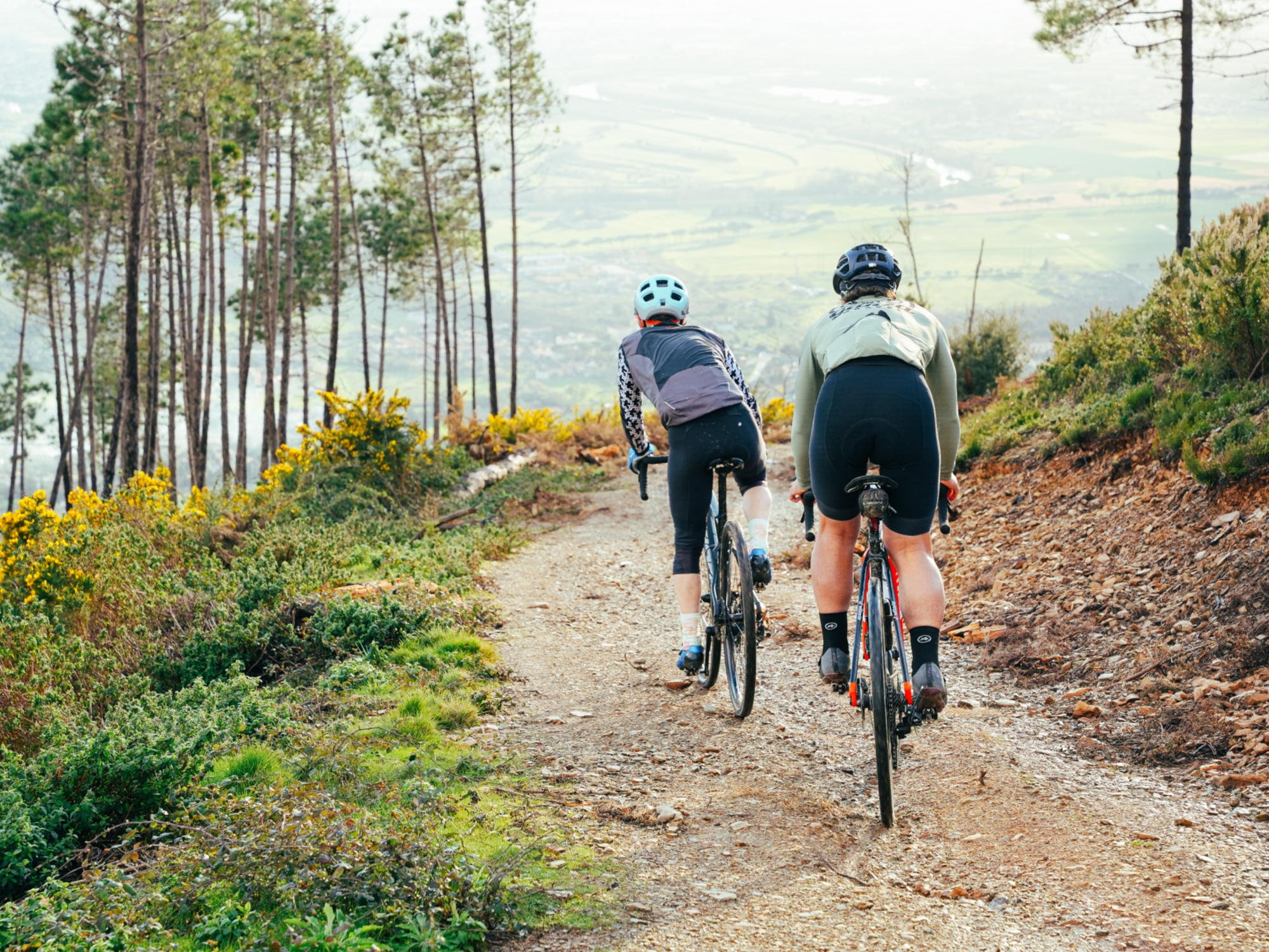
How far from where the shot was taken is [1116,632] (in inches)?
239

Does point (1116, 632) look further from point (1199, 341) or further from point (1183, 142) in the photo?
point (1183, 142)

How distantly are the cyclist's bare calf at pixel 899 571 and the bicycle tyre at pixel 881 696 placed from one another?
0.15 meters

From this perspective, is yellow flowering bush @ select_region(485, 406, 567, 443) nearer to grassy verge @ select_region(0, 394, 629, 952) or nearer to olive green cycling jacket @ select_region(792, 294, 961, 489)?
grassy verge @ select_region(0, 394, 629, 952)

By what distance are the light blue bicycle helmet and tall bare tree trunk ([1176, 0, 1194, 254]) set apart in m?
17.5

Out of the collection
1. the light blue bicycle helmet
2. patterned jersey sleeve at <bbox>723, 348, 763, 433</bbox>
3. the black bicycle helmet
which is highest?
the black bicycle helmet

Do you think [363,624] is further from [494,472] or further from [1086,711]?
[494,472]

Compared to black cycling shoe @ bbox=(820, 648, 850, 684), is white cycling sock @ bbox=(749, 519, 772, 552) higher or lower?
higher

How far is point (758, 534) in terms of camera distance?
17.5 ft

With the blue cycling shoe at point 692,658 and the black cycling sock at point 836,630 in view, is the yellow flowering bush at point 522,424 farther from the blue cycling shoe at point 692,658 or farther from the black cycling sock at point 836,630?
the black cycling sock at point 836,630

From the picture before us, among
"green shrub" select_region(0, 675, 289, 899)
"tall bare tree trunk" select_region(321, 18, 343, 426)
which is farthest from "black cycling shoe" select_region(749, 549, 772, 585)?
"tall bare tree trunk" select_region(321, 18, 343, 426)

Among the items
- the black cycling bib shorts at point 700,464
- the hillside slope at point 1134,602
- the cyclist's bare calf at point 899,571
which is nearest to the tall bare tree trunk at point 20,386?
the hillside slope at point 1134,602

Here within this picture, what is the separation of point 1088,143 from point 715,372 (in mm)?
191477

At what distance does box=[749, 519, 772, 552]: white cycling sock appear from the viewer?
5.27m

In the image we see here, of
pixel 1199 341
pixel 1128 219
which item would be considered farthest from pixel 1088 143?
pixel 1199 341
